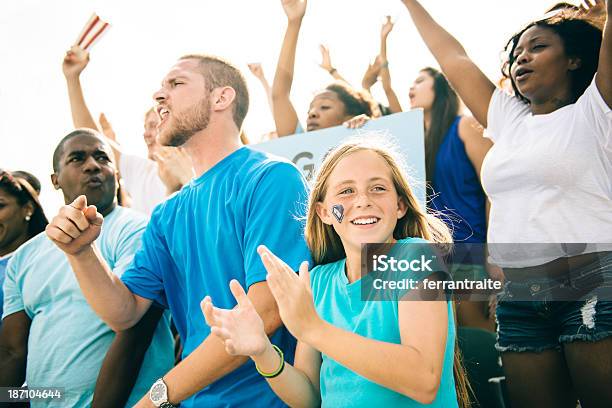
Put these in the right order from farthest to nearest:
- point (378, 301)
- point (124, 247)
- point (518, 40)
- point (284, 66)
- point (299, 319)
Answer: point (284, 66) < point (124, 247) < point (518, 40) < point (378, 301) < point (299, 319)

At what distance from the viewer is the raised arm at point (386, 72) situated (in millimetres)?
4219

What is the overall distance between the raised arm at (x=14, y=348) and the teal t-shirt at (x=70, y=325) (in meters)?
0.04

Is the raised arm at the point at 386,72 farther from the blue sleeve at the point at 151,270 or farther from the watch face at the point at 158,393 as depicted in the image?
the watch face at the point at 158,393

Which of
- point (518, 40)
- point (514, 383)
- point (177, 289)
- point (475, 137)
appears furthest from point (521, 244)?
point (177, 289)

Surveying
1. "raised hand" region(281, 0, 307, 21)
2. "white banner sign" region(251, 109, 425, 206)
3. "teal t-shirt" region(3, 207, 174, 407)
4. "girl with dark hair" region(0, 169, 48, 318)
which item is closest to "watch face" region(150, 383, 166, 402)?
"teal t-shirt" region(3, 207, 174, 407)

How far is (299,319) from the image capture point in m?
1.59

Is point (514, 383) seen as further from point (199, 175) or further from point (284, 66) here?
point (284, 66)

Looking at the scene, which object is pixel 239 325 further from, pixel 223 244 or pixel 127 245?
pixel 127 245

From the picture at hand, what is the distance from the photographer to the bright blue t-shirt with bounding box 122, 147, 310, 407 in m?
2.15

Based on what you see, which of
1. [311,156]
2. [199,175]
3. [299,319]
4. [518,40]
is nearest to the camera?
[299,319]

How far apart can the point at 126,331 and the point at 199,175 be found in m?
0.69

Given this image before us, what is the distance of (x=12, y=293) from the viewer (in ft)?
10.2

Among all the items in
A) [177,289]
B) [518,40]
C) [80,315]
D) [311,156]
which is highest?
[518,40]

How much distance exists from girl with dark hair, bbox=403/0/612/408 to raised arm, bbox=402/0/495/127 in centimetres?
21
